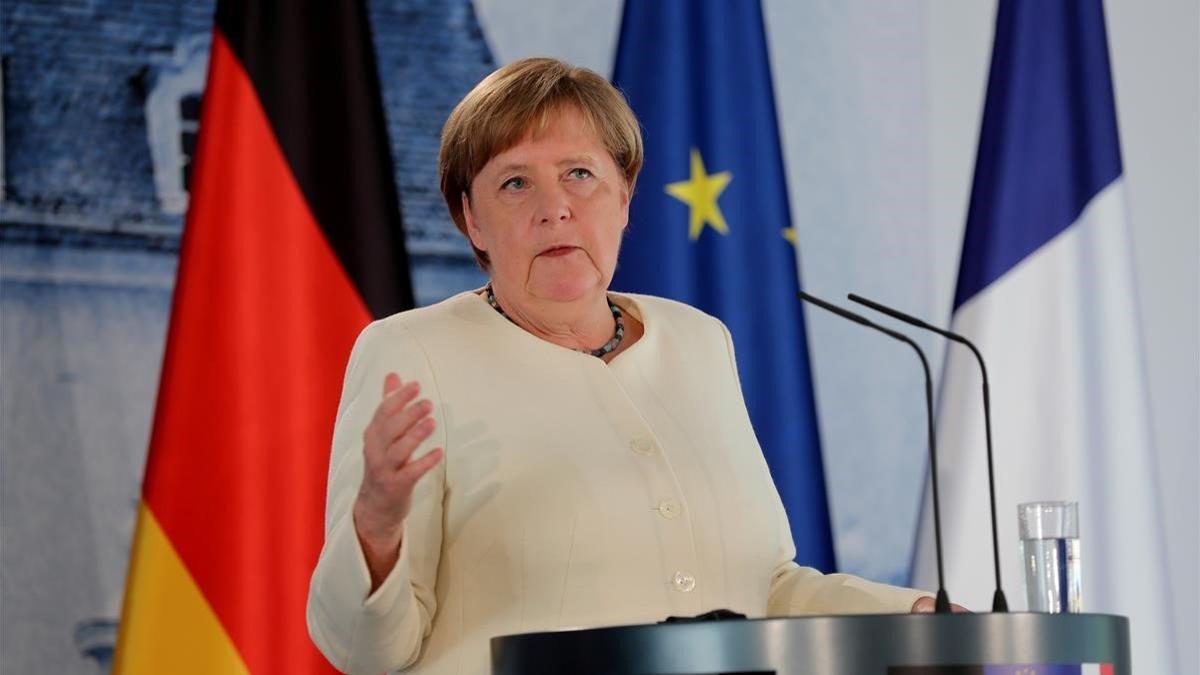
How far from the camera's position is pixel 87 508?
3.69m

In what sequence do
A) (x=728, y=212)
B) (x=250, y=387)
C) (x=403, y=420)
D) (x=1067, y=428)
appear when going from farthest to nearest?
(x=728, y=212) < (x=1067, y=428) < (x=250, y=387) < (x=403, y=420)

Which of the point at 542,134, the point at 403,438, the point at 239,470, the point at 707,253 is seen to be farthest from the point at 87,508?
the point at 403,438

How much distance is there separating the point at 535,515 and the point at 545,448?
0.32ft

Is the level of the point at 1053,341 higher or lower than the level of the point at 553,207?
higher

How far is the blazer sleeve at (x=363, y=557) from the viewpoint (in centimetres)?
180

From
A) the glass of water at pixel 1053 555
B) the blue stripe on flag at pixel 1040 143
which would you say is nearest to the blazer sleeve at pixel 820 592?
the glass of water at pixel 1053 555

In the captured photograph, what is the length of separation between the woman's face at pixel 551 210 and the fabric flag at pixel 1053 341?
1.72 m

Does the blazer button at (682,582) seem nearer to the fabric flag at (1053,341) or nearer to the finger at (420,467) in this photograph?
the finger at (420,467)

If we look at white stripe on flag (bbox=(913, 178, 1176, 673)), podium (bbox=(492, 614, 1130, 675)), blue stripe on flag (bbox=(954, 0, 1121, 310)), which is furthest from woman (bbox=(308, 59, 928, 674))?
blue stripe on flag (bbox=(954, 0, 1121, 310))

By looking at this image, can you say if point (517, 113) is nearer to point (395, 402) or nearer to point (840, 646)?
point (395, 402)

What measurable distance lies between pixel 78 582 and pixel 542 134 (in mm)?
2085

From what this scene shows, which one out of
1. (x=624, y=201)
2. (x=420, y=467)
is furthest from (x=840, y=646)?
(x=624, y=201)

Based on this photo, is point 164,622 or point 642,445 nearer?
point 642,445

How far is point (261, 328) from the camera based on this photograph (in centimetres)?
333
